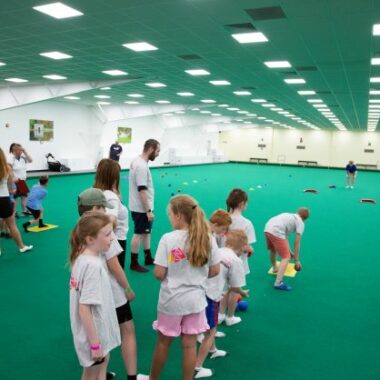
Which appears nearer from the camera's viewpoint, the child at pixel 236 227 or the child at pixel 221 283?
the child at pixel 221 283

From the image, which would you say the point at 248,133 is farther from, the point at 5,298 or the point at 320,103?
the point at 5,298

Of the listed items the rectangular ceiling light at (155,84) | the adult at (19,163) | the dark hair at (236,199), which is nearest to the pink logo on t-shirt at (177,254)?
the dark hair at (236,199)

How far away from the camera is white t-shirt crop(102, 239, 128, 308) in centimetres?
262

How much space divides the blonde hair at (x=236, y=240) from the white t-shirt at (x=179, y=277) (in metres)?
0.93

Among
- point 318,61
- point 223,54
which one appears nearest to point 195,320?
point 223,54

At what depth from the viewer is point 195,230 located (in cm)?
252

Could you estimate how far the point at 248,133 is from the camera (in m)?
44.8

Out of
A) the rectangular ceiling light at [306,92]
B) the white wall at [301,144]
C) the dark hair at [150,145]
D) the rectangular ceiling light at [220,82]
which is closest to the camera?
the dark hair at [150,145]

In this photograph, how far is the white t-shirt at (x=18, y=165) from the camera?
813cm

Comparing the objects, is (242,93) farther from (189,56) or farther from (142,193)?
(142,193)

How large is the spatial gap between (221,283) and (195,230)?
0.87 metres

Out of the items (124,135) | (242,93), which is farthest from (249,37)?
(124,135)

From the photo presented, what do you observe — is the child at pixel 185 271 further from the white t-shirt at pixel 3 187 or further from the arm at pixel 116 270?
the white t-shirt at pixel 3 187

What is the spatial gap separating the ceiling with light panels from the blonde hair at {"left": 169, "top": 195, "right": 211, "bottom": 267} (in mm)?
4919
